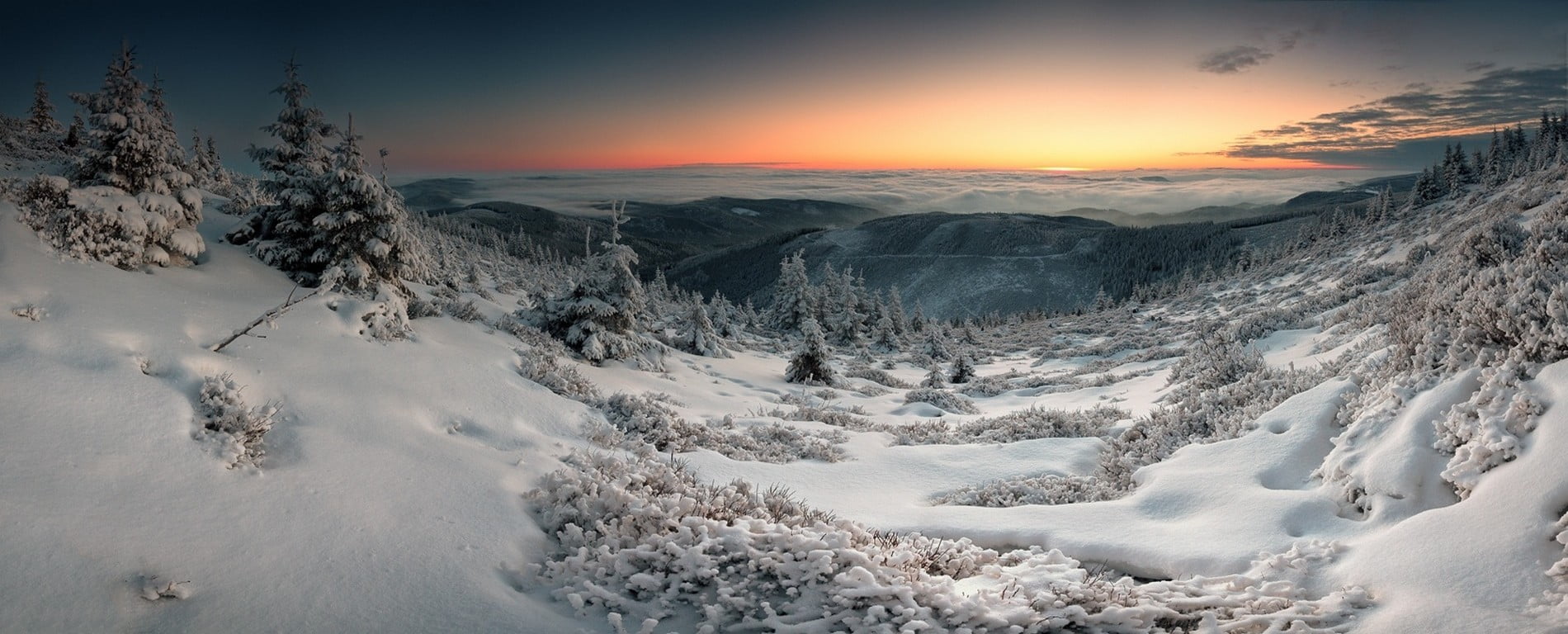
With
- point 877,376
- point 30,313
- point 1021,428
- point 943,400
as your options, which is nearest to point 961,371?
point 877,376

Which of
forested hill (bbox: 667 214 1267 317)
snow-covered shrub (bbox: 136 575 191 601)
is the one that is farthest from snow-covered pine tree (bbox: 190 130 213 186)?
forested hill (bbox: 667 214 1267 317)

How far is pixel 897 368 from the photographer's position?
39.9 metres

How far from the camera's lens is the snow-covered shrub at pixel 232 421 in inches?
223

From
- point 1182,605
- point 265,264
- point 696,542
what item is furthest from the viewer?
point 265,264

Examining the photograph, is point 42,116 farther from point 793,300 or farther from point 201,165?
point 793,300

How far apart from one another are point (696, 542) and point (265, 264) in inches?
520

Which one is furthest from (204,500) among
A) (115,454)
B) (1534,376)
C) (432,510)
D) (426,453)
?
(1534,376)

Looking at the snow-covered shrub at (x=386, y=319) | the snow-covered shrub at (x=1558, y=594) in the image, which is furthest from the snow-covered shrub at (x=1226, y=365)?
the snow-covered shrub at (x=386, y=319)

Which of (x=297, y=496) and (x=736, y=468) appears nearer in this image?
(x=297, y=496)

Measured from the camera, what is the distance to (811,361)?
26.1m

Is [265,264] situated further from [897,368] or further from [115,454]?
[897,368]

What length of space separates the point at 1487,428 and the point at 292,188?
59.9 feet

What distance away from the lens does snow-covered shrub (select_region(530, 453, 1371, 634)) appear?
399 cm

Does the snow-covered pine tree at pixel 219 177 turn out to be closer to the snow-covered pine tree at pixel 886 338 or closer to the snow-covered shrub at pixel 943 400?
the snow-covered shrub at pixel 943 400
